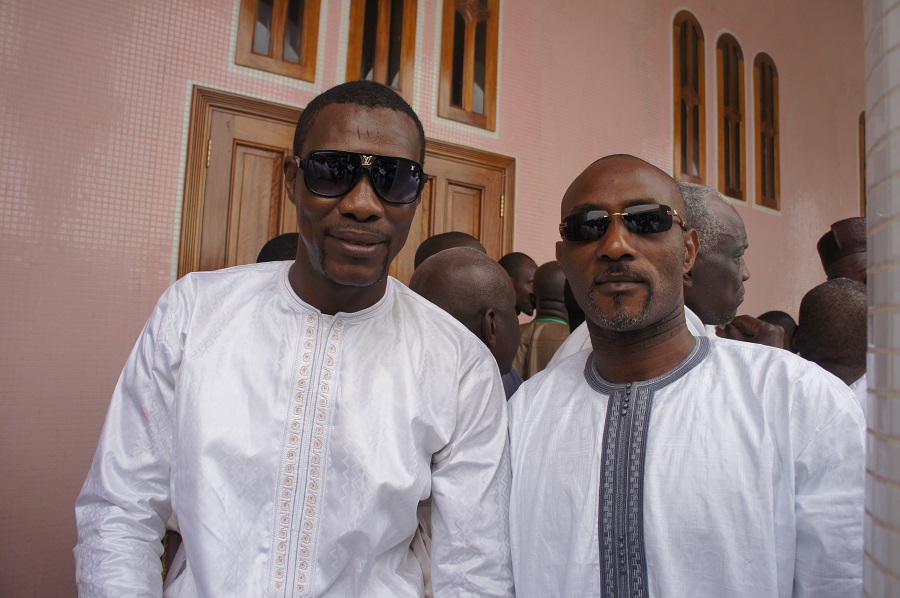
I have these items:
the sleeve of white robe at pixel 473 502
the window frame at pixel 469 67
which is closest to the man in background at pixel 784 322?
the window frame at pixel 469 67

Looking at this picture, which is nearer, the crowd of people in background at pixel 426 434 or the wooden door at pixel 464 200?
the crowd of people in background at pixel 426 434

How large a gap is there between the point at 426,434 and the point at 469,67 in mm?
3461

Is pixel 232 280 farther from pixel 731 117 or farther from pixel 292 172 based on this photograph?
pixel 731 117

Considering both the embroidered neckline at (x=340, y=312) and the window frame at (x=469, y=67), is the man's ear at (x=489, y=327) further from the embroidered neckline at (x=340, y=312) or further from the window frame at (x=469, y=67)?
the window frame at (x=469, y=67)

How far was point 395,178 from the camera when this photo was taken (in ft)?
4.91

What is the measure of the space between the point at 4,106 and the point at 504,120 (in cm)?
286

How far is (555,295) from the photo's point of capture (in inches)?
141

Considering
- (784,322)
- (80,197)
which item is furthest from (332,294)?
(784,322)

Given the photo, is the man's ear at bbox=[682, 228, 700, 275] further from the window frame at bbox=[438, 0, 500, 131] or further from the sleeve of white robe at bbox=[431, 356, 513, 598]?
the window frame at bbox=[438, 0, 500, 131]

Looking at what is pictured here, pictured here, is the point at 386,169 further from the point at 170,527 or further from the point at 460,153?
the point at 460,153

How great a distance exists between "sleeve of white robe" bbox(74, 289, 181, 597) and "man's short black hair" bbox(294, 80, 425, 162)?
52 centimetres

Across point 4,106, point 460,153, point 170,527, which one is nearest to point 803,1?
point 460,153

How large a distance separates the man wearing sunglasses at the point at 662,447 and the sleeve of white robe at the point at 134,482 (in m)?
0.80

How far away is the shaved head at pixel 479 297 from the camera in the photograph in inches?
93.6
